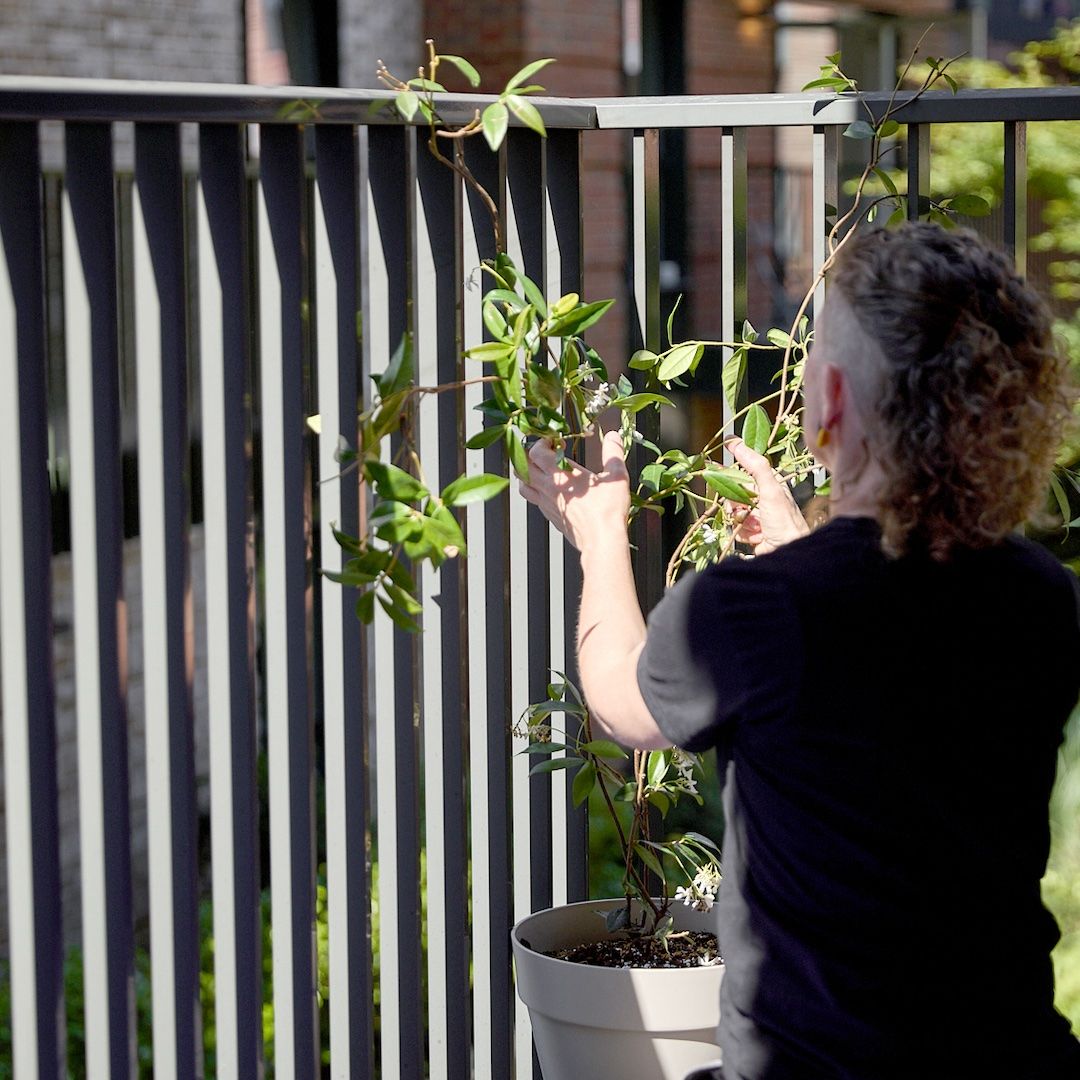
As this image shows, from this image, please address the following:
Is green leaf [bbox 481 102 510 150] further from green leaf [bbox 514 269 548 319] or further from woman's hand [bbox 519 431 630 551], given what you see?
woman's hand [bbox 519 431 630 551]

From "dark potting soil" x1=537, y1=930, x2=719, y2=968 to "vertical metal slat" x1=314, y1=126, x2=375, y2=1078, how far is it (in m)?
0.28

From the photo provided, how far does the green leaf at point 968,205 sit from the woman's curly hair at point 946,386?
2.74ft

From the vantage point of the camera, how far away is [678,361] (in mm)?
2250

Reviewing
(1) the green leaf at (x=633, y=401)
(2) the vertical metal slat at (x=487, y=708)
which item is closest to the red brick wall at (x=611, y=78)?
(2) the vertical metal slat at (x=487, y=708)

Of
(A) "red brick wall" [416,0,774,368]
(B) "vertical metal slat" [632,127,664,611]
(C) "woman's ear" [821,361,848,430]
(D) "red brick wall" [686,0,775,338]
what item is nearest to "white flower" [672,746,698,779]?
(B) "vertical metal slat" [632,127,664,611]

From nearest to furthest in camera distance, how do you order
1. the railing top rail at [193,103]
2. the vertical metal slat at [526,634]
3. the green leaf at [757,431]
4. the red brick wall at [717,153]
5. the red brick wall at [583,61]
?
the railing top rail at [193,103] < the green leaf at [757,431] < the vertical metal slat at [526,634] < the red brick wall at [583,61] < the red brick wall at [717,153]

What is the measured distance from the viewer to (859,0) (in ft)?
38.2

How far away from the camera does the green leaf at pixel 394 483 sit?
68.2 inches

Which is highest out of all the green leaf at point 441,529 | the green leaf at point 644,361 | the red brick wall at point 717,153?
the red brick wall at point 717,153

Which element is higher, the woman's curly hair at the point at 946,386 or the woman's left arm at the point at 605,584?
the woman's curly hair at the point at 946,386

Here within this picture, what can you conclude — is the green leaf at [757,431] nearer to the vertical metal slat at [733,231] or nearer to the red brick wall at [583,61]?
the vertical metal slat at [733,231]

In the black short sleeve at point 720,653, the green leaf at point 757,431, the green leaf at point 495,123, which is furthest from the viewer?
the green leaf at point 757,431

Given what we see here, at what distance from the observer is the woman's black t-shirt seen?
4.81 ft

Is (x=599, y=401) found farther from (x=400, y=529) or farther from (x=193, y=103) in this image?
(x=193, y=103)
